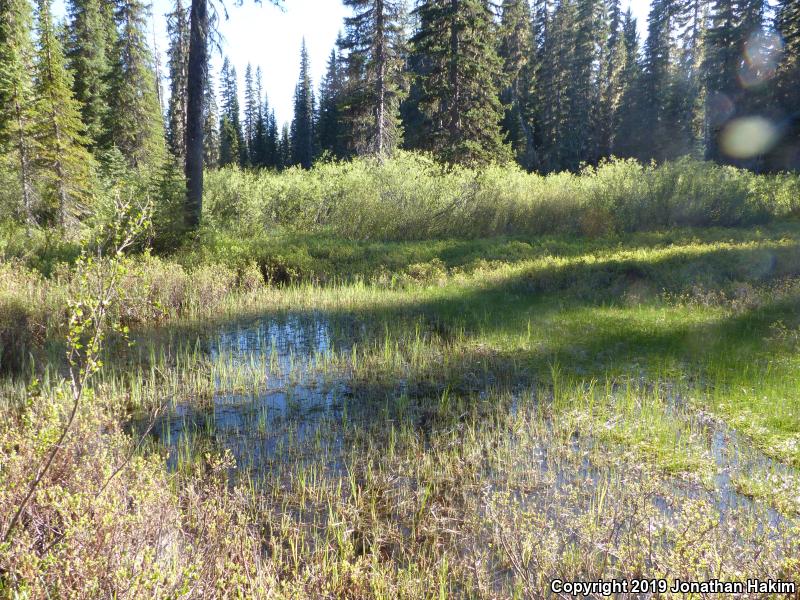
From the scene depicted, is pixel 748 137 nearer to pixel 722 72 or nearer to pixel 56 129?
pixel 722 72

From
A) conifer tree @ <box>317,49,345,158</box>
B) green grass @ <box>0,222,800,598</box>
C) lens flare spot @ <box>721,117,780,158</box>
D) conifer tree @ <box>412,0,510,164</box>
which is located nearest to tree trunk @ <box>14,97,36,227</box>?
green grass @ <box>0,222,800,598</box>

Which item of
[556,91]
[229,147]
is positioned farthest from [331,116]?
[556,91]

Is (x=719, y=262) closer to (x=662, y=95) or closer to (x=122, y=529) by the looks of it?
(x=122, y=529)

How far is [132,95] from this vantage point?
94.4ft

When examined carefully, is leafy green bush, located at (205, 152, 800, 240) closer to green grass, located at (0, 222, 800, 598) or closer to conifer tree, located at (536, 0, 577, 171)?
green grass, located at (0, 222, 800, 598)

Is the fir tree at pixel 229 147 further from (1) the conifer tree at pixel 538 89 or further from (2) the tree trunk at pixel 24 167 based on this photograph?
(2) the tree trunk at pixel 24 167

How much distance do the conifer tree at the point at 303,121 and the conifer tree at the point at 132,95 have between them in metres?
24.4

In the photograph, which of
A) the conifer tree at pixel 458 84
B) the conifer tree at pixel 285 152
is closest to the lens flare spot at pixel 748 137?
the conifer tree at pixel 458 84

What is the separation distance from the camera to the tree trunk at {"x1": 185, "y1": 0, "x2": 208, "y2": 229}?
512 inches

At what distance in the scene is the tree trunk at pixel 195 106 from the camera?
42.7ft

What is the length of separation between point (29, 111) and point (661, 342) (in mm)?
17605

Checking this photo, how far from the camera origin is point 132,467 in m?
3.43

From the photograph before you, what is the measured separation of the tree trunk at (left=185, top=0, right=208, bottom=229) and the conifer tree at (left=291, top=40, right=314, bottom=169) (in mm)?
41935
